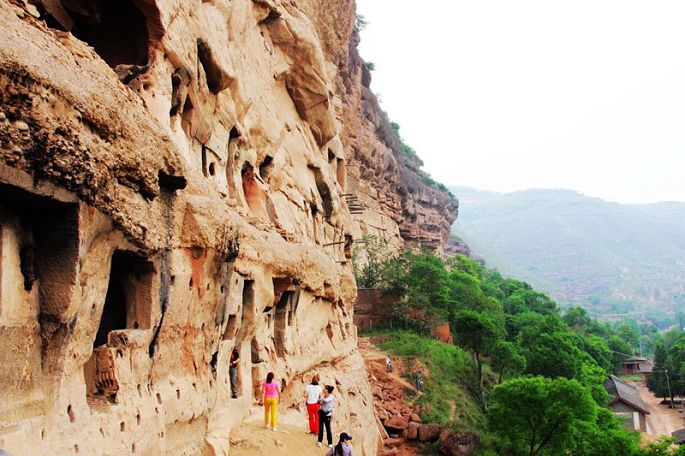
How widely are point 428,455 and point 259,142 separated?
1302 cm

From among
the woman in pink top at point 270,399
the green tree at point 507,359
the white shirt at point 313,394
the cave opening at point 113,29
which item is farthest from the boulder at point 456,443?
the cave opening at point 113,29

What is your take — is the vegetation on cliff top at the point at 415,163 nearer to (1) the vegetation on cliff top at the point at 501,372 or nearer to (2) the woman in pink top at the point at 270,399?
(1) the vegetation on cliff top at the point at 501,372

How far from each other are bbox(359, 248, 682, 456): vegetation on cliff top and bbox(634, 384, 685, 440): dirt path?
463 centimetres

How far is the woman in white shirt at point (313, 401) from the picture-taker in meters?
10.3

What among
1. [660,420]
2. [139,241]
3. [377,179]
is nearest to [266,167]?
[139,241]

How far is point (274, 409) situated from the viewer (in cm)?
941

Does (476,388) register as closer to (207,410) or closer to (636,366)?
(207,410)

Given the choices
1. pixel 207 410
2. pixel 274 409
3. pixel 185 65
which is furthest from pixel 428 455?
pixel 185 65

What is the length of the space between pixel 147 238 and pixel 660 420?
42.0m

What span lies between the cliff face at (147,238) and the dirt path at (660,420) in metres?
27.4

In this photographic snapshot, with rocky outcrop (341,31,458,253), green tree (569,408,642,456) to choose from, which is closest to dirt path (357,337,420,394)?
green tree (569,408,642,456)

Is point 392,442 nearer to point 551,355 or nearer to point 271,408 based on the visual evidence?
point 271,408

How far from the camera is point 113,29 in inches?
394

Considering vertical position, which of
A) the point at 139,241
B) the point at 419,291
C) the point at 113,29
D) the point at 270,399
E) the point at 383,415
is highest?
the point at 113,29
